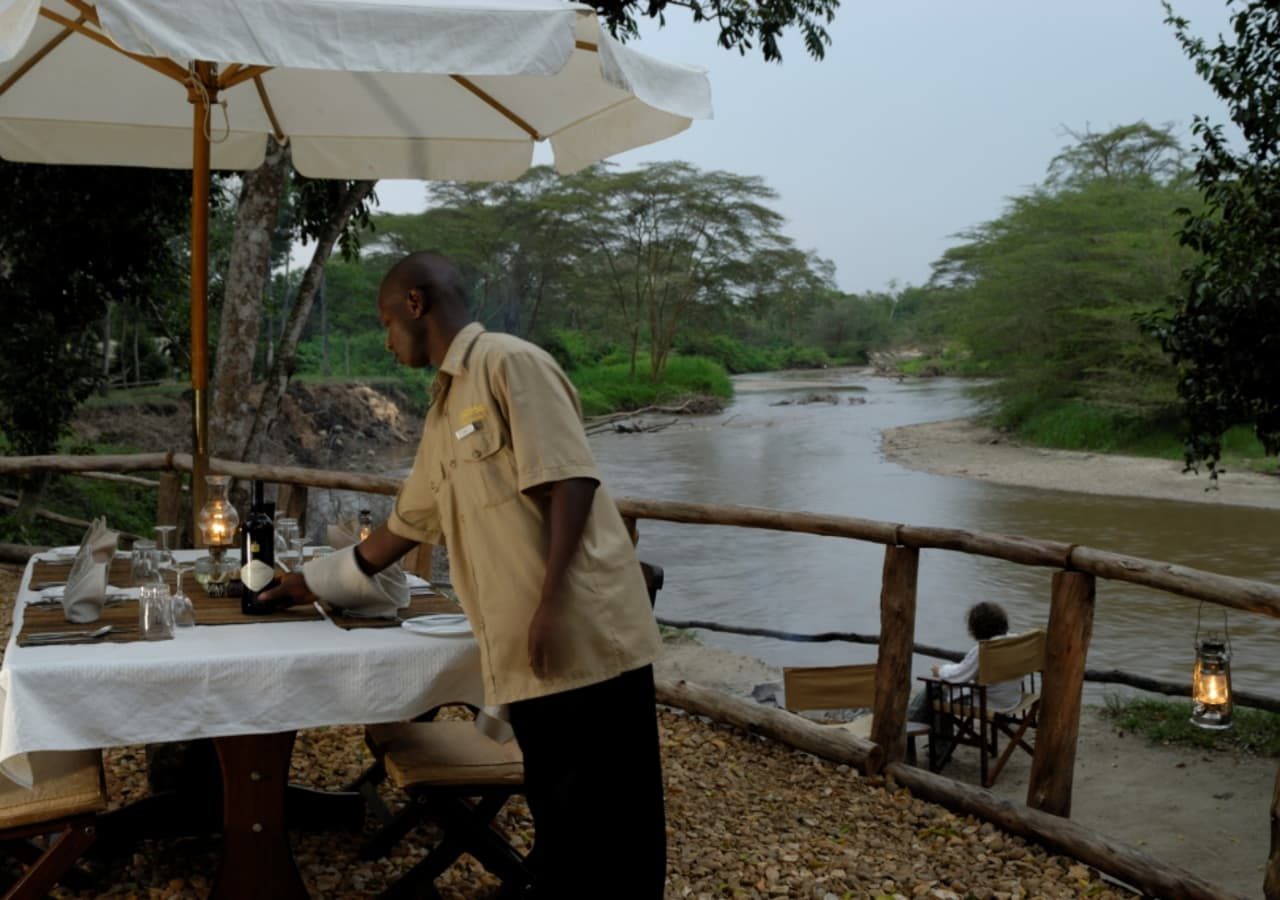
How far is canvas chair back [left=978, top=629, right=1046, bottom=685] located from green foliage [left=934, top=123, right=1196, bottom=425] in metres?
19.5

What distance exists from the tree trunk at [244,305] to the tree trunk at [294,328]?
1.14 metres

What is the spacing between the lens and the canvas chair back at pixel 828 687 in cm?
548

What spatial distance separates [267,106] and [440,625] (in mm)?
2328

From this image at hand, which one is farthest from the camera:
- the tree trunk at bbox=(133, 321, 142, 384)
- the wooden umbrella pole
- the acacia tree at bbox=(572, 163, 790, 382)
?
the acacia tree at bbox=(572, 163, 790, 382)

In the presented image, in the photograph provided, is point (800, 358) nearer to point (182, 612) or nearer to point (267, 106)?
point (267, 106)

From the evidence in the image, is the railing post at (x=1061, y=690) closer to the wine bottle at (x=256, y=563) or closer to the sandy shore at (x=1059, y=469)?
the wine bottle at (x=256, y=563)

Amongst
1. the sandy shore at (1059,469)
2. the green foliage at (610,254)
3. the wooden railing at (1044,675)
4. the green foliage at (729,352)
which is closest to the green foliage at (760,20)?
the wooden railing at (1044,675)

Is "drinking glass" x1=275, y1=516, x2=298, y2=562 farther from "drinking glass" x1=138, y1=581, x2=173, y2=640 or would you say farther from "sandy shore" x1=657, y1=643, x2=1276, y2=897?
"sandy shore" x1=657, y1=643, x2=1276, y2=897

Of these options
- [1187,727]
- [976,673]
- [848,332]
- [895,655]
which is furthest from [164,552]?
[848,332]

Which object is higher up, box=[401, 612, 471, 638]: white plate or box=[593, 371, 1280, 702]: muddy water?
box=[401, 612, 471, 638]: white plate

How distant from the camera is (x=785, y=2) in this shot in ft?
31.3

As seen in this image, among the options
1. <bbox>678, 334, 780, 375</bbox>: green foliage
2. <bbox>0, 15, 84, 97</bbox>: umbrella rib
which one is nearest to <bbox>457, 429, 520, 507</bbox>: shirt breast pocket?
<bbox>0, 15, 84, 97</bbox>: umbrella rib

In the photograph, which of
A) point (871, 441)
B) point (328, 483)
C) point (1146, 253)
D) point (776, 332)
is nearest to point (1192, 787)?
point (328, 483)

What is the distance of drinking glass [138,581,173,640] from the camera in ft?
7.90
